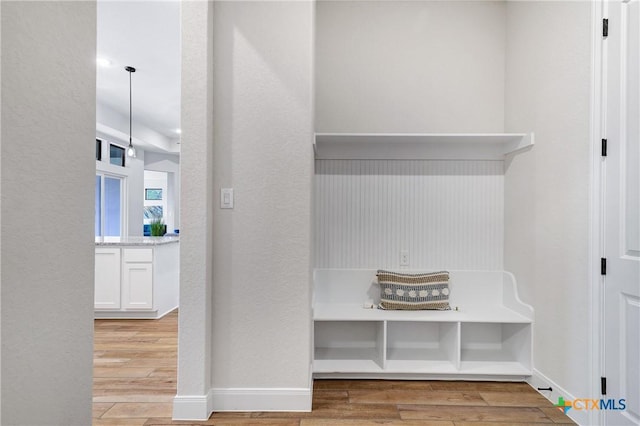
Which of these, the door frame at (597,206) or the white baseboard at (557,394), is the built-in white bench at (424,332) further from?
the door frame at (597,206)

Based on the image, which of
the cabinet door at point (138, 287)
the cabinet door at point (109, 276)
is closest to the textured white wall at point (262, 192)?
the cabinet door at point (138, 287)

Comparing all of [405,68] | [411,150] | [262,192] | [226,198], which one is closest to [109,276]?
[226,198]

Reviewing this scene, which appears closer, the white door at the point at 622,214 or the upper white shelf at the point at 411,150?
the white door at the point at 622,214

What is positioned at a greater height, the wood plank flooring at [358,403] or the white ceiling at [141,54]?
the white ceiling at [141,54]

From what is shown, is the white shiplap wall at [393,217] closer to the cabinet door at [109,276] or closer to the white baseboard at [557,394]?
the white baseboard at [557,394]

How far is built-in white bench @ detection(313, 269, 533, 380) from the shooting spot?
2.46 meters

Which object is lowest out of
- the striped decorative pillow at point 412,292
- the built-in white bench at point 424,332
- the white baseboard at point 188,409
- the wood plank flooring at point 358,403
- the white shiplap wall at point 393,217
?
the wood plank flooring at point 358,403

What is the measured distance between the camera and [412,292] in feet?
8.77

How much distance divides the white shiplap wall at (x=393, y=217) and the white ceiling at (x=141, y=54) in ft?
6.18

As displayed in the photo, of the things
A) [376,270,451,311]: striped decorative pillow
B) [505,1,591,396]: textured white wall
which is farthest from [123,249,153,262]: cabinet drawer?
[505,1,591,396]: textured white wall

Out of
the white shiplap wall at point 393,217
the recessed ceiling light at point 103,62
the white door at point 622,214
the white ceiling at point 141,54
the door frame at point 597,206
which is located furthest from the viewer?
the recessed ceiling light at point 103,62

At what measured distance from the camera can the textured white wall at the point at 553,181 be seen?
6.45ft

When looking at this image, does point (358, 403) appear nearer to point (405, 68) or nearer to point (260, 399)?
point (260, 399)

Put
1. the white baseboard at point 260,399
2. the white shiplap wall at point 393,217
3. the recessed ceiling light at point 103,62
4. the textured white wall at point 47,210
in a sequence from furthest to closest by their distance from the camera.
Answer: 1. the recessed ceiling light at point 103,62
2. the white shiplap wall at point 393,217
3. the white baseboard at point 260,399
4. the textured white wall at point 47,210
